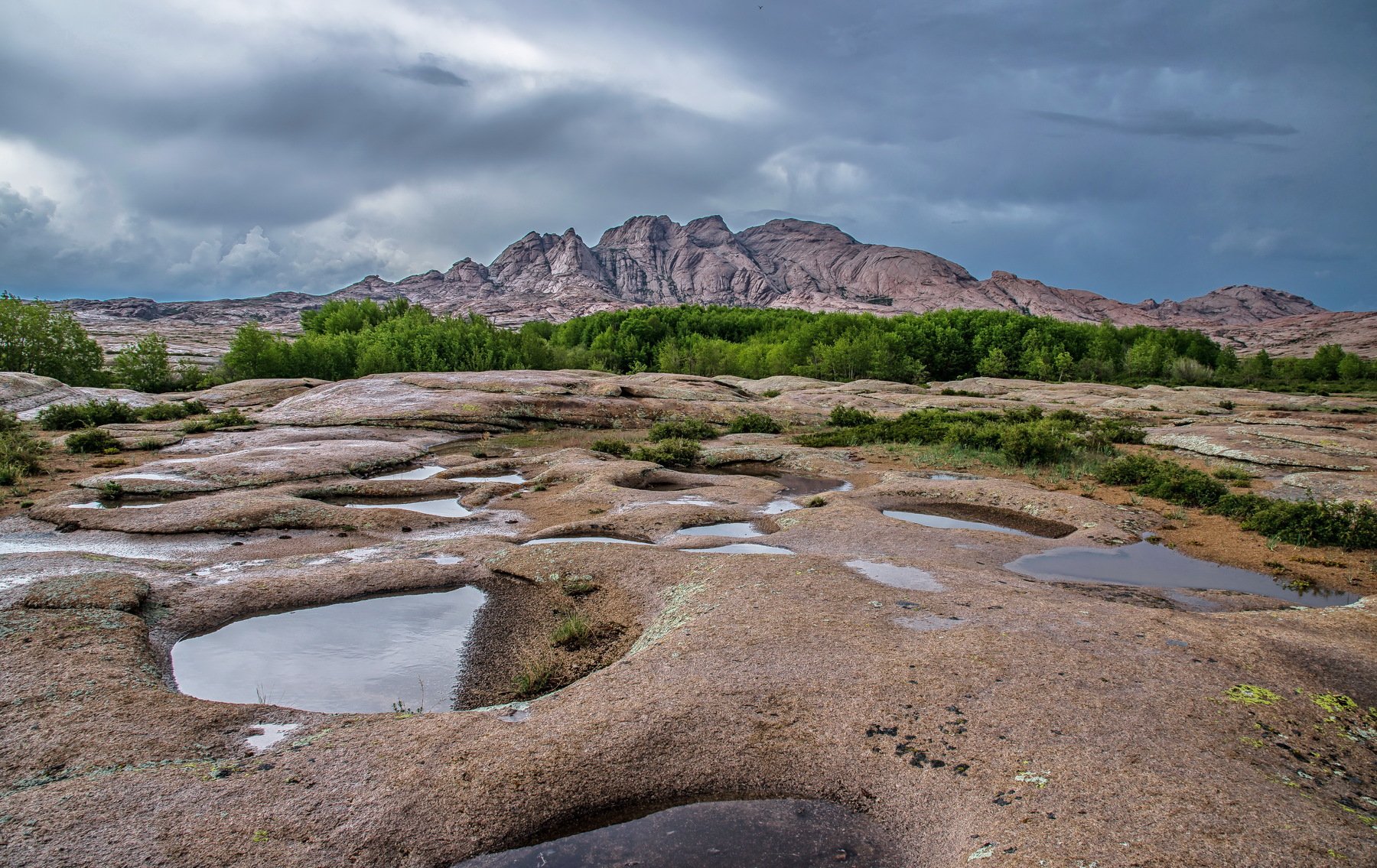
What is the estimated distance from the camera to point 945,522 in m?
17.0

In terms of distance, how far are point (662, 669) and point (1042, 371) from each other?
318ft

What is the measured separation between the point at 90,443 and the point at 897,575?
2994cm

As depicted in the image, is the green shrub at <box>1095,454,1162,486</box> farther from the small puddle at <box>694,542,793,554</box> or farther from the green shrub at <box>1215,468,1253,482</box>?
the small puddle at <box>694,542,793,554</box>

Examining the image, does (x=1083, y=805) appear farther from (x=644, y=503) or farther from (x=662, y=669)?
(x=644, y=503)

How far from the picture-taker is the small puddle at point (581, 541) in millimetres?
13742

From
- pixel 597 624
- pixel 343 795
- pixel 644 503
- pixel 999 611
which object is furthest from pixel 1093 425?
pixel 343 795

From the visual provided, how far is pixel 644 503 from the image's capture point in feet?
57.7

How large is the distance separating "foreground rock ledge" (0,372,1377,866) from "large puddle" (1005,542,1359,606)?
2.84 feet

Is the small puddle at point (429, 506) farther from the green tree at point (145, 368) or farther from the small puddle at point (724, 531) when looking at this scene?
the green tree at point (145, 368)

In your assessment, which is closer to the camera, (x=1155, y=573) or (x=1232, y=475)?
(x=1155, y=573)

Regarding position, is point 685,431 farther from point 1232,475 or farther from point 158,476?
point 1232,475

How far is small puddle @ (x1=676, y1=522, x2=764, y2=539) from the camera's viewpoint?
15109 mm

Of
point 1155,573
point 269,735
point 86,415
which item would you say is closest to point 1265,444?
point 1155,573

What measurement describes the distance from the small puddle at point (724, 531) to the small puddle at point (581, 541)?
122cm
